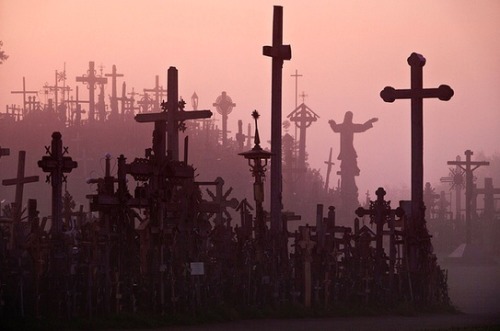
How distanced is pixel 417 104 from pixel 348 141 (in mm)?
42673

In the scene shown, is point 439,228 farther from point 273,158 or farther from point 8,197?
point 273,158

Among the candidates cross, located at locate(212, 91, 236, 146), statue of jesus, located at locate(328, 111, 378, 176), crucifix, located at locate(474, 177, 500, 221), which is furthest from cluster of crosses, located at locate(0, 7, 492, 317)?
crucifix, located at locate(474, 177, 500, 221)

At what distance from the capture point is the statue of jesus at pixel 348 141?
75938mm

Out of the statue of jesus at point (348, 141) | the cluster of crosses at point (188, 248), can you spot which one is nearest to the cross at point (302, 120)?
the statue of jesus at point (348, 141)

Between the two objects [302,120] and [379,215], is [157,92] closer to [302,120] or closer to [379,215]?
[302,120]

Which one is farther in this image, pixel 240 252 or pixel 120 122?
pixel 120 122

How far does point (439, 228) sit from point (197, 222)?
1823 inches

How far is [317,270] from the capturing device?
3172cm

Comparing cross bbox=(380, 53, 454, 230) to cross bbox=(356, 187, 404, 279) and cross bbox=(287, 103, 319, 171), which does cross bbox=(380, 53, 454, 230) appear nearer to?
cross bbox=(356, 187, 404, 279)

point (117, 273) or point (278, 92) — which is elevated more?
point (278, 92)

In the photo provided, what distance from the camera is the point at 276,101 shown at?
107 feet

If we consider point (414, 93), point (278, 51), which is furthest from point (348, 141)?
point (278, 51)

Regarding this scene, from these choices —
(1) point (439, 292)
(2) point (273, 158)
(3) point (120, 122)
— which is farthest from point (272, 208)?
(3) point (120, 122)

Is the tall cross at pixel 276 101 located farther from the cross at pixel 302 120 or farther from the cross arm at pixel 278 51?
the cross at pixel 302 120
